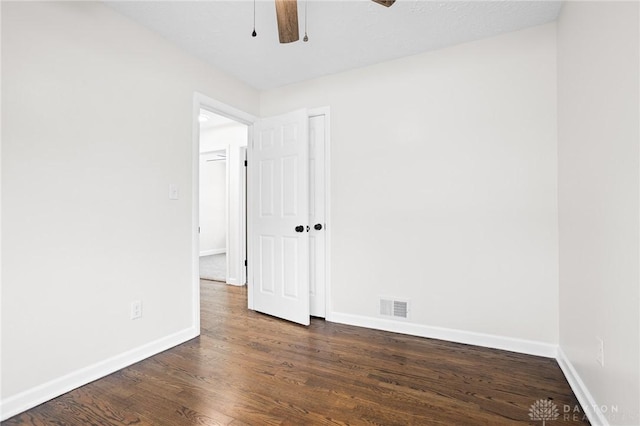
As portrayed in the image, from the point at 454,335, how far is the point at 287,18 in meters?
2.58

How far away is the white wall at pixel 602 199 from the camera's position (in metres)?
1.24

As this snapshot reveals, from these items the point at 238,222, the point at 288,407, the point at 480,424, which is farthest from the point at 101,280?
the point at 238,222

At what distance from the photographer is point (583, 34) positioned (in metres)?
1.75

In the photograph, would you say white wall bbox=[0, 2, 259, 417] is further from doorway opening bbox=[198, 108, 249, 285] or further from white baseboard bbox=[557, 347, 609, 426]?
white baseboard bbox=[557, 347, 609, 426]

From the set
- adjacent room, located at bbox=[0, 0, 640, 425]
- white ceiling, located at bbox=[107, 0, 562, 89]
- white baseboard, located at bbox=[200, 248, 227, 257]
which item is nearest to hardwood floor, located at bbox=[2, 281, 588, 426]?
adjacent room, located at bbox=[0, 0, 640, 425]

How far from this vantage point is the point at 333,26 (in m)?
2.33

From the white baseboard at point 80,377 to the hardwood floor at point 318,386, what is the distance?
42mm

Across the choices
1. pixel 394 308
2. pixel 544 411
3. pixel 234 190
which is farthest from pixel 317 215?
pixel 544 411

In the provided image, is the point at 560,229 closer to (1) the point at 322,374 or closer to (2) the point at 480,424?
(2) the point at 480,424

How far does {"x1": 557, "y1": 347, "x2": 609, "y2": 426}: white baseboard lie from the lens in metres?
1.49

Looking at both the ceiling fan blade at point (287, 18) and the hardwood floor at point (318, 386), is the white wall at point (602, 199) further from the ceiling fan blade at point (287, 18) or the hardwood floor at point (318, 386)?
the ceiling fan blade at point (287, 18)

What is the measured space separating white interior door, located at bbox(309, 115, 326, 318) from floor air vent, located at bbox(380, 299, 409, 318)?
0.62 meters

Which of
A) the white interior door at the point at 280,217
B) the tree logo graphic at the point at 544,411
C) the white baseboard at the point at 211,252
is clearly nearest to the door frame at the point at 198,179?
the white interior door at the point at 280,217

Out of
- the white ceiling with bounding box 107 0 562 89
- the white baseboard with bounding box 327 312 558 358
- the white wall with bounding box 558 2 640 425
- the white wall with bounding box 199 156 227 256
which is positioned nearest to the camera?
the white wall with bounding box 558 2 640 425
